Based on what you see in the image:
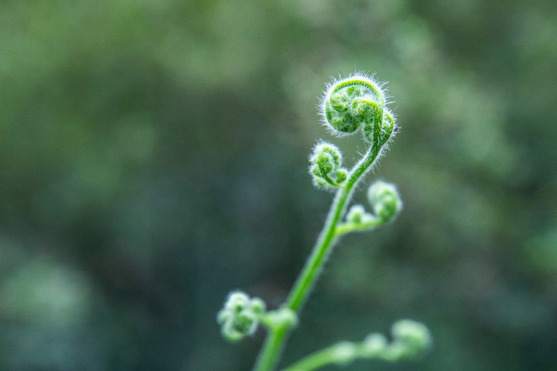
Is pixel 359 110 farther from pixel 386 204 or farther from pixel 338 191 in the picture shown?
pixel 386 204

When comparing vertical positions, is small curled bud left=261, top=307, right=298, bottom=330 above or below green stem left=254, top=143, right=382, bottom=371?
below

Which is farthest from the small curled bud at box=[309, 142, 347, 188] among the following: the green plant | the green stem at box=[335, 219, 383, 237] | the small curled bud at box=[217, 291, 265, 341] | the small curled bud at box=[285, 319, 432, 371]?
the small curled bud at box=[285, 319, 432, 371]

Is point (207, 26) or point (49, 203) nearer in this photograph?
point (49, 203)

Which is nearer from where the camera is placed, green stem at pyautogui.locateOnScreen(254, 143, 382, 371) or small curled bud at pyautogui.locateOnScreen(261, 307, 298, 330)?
green stem at pyautogui.locateOnScreen(254, 143, 382, 371)

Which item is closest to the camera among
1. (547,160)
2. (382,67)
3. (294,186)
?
(382,67)

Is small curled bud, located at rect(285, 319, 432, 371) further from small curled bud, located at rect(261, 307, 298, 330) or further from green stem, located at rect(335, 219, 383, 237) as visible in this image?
green stem, located at rect(335, 219, 383, 237)

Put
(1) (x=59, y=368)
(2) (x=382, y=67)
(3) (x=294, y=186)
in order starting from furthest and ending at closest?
(3) (x=294, y=186), (2) (x=382, y=67), (1) (x=59, y=368)

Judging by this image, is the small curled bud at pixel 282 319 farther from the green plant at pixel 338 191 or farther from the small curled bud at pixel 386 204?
the small curled bud at pixel 386 204

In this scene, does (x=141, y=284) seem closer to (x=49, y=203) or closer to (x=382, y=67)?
(x=49, y=203)

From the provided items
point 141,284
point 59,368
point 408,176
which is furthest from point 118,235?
point 408,176
